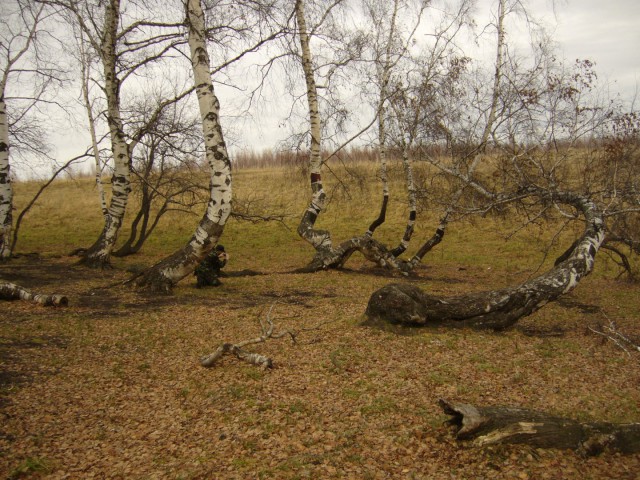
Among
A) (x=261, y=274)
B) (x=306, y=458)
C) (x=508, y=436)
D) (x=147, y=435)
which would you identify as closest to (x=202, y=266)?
(x=261, y=274)

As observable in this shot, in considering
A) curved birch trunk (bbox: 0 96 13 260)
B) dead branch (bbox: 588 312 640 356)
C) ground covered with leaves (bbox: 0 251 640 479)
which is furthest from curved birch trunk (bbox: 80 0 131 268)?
dead branch (bbox: 588 312 640 356)

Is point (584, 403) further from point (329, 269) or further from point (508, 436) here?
point (329, 269)

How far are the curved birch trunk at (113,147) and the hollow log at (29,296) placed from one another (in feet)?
13.3

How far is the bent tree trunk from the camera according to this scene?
Result: 7277mm

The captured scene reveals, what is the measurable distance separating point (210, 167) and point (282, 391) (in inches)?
228

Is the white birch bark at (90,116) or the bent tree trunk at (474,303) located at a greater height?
the white birch bark at (90,116)

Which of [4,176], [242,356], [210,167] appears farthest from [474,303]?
[4,176]

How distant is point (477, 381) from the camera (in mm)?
5559

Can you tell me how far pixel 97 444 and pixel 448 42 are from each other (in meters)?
13.1

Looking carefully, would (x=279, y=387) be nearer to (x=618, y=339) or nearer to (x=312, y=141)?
(x=618, y=339)

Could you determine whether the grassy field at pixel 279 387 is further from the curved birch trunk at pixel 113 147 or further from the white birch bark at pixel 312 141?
the white birch bark at pixel 312 141

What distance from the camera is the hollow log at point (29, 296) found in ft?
27.5

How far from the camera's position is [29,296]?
28.0 ft

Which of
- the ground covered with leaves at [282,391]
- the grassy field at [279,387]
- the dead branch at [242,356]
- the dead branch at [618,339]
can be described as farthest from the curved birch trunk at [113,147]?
the dead branch at [618,339]
